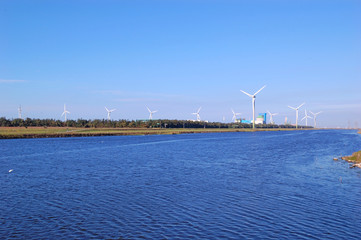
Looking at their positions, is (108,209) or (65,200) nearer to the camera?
(108,209)

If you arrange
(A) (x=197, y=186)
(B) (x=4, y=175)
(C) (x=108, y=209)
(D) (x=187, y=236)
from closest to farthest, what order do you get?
(D) (x=187, y=236) → (C) (x=108, y=209) → (A) (x=197, y=186) → (B) (x=4, y=175)

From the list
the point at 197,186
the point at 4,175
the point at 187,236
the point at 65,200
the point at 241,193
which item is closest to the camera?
the point at 187,236

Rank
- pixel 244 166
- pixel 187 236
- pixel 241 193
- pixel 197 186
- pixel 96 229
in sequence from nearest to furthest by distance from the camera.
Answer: pixel 187 236 → pixel 96 229 → pixel 241 193 → pixel 197 186 → pixel 244 166

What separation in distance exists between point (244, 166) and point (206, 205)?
1773 centimetres

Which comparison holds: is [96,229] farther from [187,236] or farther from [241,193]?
[241,193]

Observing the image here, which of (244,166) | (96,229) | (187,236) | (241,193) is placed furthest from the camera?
(244,166)

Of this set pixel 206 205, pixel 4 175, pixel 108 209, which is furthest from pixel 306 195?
pixel 4 175

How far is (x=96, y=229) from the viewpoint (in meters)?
14.5

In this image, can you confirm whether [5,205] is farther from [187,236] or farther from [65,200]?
[187,236]

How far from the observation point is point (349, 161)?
39375mm

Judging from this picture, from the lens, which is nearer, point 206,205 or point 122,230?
point 122,230

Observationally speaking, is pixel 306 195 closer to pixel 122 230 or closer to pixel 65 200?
pixel 122 230

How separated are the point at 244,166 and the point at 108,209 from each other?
20821 millimetres

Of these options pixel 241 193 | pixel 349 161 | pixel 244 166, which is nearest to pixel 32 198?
pixel 241 193
